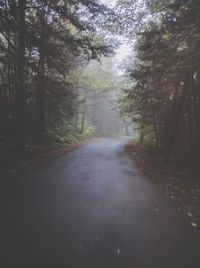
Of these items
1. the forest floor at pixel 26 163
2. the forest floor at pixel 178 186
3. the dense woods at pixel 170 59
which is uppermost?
the dense woods at pixel 170 59

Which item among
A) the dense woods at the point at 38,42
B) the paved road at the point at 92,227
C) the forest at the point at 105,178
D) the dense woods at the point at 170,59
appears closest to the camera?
the paved road at the point at 92,227

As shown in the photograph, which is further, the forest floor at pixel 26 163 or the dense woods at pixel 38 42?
the dense woods at pixel 38 42

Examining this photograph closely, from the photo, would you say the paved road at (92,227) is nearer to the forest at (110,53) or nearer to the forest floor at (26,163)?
the forest floor at (26,163)

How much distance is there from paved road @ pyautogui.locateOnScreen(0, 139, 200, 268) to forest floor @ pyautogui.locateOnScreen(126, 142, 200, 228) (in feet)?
1.06

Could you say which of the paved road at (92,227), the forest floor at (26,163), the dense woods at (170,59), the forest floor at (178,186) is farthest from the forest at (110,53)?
the paved road at (92,227)

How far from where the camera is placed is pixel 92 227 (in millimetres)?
5258

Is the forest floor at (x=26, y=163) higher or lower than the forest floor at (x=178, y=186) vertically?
higher

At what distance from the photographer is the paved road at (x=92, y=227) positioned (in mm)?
4137

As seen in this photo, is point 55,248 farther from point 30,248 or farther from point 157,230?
point 157,230

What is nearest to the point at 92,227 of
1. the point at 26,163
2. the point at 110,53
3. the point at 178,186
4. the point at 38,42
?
the point at 178,186

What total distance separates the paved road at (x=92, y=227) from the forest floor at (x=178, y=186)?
0.32m

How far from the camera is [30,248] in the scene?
14.3ft

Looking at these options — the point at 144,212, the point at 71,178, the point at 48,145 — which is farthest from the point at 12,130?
the point at 144,212

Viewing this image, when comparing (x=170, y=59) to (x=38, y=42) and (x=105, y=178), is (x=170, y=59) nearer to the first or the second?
(x=105, y=178)
